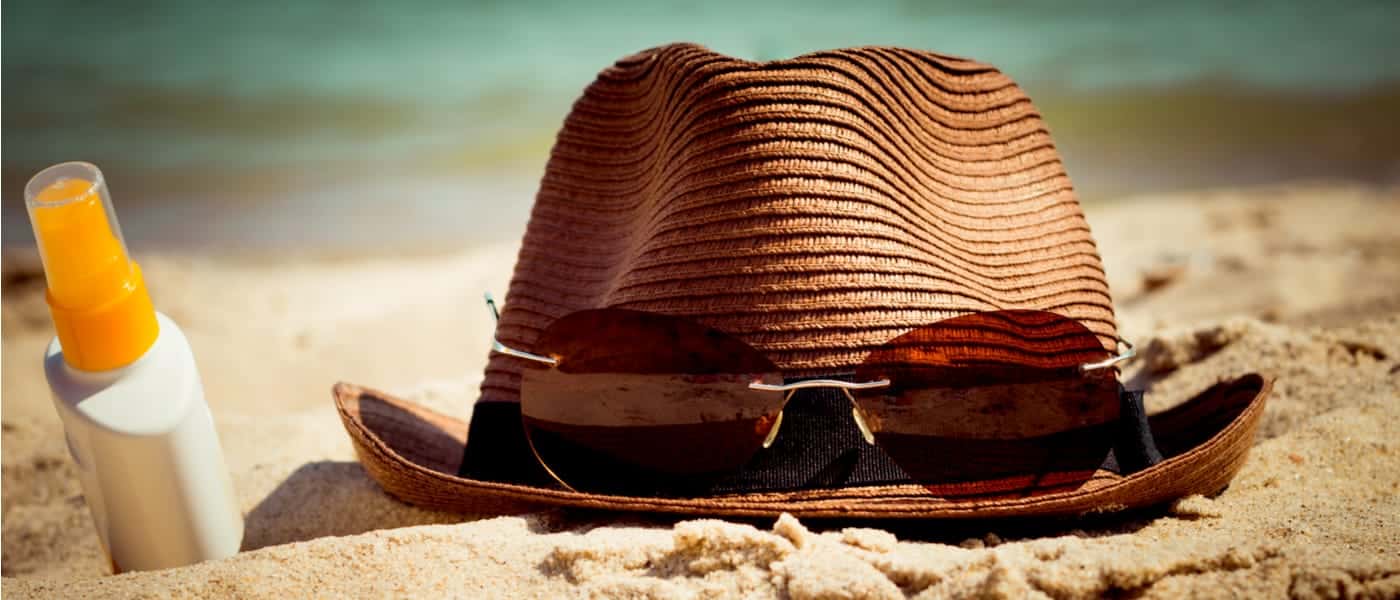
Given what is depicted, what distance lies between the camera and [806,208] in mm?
1577

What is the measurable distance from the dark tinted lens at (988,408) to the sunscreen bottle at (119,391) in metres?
1.13

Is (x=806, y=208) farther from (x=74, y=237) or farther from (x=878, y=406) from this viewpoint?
(x=74, y=237)

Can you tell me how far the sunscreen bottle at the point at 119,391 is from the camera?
1459mm

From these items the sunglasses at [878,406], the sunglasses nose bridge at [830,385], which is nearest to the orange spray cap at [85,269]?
the sunglasses at [878,406]

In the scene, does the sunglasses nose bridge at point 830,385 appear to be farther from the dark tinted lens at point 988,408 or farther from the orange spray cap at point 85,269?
the orange spray cap at point 85,269

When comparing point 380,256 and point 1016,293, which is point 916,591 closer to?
point 1016,293

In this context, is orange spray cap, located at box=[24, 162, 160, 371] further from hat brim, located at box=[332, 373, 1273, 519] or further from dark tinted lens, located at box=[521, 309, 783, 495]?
dark tinted lens, located at box=[521, 309, 783, 495]

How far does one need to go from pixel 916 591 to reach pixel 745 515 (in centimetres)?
32

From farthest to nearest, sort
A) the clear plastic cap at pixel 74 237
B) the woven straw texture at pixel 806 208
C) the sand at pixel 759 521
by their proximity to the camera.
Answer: the woven straw texture at pixel 806 208 → the clear plastic cap at pixel 74 237 → the sand at pixel 759 521

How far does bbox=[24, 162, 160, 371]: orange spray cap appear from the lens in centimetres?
144

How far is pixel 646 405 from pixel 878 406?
38cm

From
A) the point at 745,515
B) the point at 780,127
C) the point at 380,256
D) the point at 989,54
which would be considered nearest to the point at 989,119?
the point at 780,127

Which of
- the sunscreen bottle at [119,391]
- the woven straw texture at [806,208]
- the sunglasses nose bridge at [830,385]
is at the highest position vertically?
the woven straw texture at [806,208]

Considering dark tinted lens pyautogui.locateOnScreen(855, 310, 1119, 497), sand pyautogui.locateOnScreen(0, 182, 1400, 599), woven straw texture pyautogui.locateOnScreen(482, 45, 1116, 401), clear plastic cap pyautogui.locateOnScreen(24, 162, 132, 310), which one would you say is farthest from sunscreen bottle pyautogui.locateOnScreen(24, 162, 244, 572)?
dark tinted lens pyautogui.locateOnScreen(855, 310, 1119, 497)
